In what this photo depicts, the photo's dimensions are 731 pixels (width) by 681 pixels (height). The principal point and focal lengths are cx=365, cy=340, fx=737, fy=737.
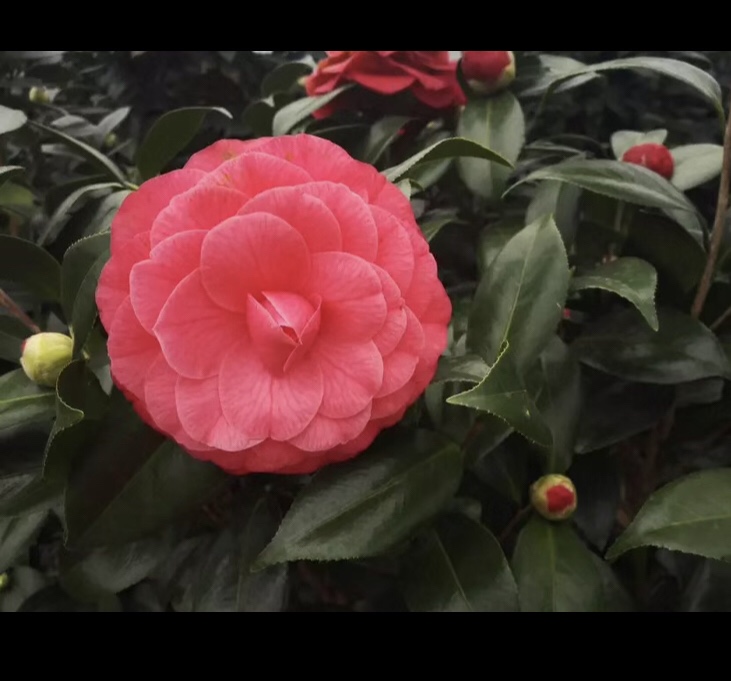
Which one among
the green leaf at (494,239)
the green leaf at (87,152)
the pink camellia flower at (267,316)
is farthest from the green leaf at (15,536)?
the green leaf at (494,239)

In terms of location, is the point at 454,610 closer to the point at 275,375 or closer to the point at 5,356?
the point at 275,375

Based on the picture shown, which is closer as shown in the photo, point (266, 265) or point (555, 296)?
point (266, 265)

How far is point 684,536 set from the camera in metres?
0.51

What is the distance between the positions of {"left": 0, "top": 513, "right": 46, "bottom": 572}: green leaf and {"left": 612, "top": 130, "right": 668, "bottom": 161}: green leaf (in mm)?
755

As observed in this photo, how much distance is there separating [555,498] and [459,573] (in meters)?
0.10

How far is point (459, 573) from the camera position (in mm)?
555

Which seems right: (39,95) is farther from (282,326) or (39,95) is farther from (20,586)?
(282,326)

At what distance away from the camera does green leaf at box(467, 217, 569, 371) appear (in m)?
0.56

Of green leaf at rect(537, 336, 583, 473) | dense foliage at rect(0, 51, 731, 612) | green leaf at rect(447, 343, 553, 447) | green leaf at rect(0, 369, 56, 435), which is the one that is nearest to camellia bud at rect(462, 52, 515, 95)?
dense foliage at rect(0, 51, 731, 612)

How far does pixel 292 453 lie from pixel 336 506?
0.07m

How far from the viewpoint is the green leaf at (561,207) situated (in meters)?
0.72

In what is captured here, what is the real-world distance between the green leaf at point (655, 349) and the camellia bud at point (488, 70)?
1.11 feet

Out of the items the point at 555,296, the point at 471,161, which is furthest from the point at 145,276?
the point at 471,161

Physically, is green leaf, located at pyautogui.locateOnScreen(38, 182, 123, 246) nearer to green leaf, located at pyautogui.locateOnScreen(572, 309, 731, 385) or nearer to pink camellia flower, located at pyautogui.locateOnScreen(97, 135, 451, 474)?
pink camellia flower, located at pyautogui.locateOnScreen(97, 135, 451, 474)
